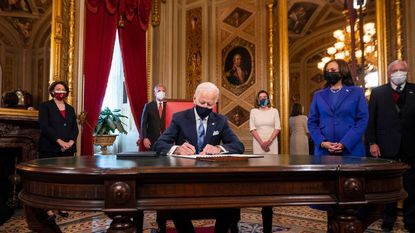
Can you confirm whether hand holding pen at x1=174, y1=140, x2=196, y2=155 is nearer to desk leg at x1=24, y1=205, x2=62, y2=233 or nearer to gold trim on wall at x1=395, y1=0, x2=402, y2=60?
desk leg at x1=24, y1=205, x2=62, y2=233

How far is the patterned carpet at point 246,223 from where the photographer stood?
348 cm

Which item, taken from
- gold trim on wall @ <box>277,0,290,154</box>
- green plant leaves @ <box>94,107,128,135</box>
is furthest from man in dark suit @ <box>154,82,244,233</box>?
gold trim on wall @ <box>277,0,290,154</box>

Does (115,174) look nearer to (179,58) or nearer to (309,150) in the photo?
(309,150)

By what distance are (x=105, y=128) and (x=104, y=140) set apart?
0.19 m

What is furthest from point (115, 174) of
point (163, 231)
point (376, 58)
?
point (376, 58)

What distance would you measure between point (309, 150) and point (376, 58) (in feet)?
5.78

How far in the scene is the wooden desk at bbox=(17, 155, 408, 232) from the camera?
138cm

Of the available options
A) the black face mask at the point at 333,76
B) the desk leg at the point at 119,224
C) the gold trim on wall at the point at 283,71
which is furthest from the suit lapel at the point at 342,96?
the gold trim on wall at the point at 283,71

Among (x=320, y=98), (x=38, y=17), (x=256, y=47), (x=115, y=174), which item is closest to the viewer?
(x=115, y=174)

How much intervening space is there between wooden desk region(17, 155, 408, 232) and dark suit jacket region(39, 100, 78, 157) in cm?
273

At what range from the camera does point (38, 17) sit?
16.2 feet

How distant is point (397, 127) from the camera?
345 cm

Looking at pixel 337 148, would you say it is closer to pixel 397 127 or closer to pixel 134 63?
pixel 397 127

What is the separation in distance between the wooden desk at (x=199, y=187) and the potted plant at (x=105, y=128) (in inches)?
170
